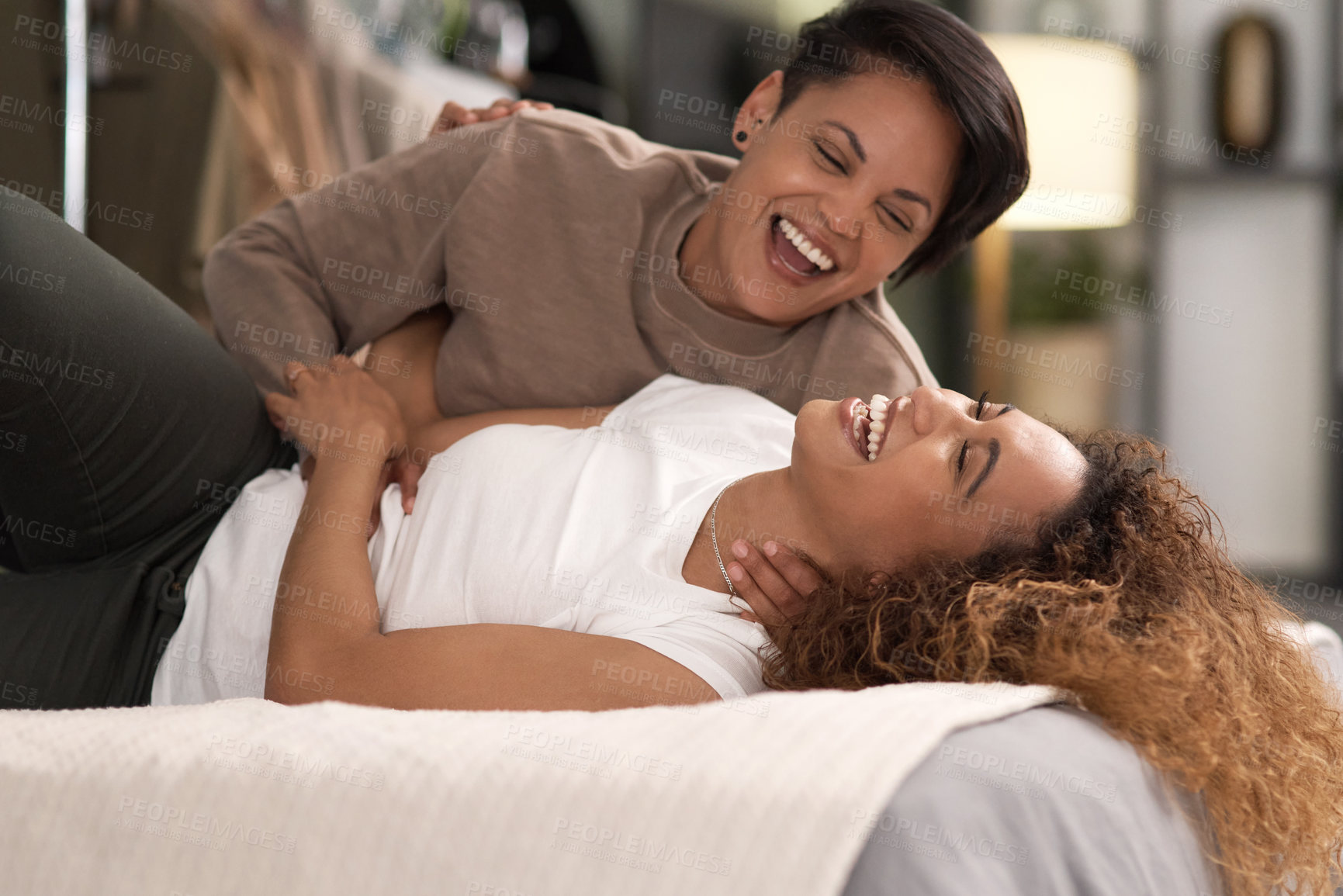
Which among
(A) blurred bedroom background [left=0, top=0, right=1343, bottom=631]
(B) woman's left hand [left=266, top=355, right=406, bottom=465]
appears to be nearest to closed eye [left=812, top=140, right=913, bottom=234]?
(B) woman's left hand [left=266, top=355, right=406, bottom=465]

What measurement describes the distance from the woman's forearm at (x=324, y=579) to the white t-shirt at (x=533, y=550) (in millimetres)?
20

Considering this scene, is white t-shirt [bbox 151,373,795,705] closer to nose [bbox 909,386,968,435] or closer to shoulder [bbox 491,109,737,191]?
nose [bbox 909,386,968,435]

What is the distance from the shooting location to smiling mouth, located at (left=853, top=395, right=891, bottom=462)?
1124 mm

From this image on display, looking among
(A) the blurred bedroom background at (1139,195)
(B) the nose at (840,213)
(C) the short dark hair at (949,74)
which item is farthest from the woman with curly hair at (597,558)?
(A) the blurred bedroom background at (1139,195)

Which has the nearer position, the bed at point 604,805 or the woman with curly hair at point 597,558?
the bed at point 604,805

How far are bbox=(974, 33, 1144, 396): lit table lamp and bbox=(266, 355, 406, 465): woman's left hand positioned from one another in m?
2.86

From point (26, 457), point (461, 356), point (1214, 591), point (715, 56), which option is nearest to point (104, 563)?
point (26, 457)

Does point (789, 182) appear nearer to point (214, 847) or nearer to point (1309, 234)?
point (214, 847)

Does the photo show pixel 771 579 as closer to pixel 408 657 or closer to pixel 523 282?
pixel 408 657

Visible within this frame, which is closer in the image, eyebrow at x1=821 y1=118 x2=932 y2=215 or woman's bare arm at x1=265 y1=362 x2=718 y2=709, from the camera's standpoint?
woman's bare arm at x1=265 y1=362 x2=718 y2=709

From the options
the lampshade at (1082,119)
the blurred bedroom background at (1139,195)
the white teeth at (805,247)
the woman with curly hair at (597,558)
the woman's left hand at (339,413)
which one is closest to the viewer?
the woman with curly hair at (597,558)

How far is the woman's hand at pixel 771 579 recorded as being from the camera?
1119 mm

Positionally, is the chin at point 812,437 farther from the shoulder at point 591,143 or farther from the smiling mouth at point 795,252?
the shoulder at point 591,143

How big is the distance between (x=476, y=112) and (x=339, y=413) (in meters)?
0.64
